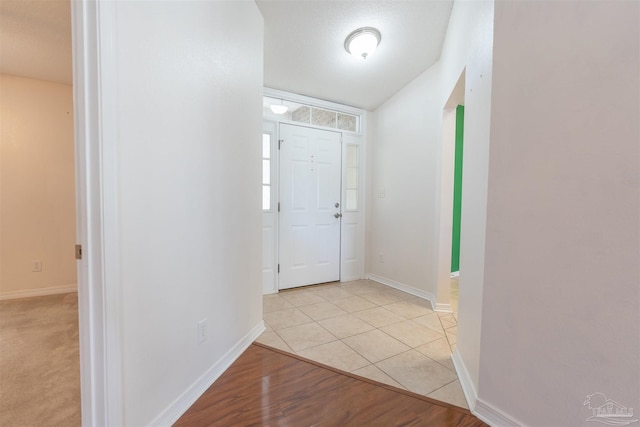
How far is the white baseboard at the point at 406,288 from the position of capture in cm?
288

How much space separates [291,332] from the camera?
2.19 m

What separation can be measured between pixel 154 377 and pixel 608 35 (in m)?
2.19

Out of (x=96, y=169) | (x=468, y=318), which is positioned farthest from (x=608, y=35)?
(x=96, y=169)

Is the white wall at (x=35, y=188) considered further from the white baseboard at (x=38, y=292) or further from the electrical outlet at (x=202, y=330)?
the electrical outlet at (x=202, y=330)

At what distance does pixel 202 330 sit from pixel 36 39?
113 inches

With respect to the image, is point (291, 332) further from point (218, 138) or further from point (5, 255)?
point (5, 255)

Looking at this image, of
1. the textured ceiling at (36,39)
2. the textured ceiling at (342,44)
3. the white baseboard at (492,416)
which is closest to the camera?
the white baseboard at (492,416)

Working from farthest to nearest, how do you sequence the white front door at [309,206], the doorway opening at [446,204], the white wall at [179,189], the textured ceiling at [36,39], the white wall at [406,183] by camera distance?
the white front door at [309,206], the white wall at [406,183], the doorway opening at [446,204], the textured ceiling at [36,39], the white wall at [179,189]

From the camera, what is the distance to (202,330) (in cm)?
148

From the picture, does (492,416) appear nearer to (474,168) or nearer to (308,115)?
(474,168)

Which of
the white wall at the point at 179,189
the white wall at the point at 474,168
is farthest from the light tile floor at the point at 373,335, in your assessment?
the white wall at the point at 179,189

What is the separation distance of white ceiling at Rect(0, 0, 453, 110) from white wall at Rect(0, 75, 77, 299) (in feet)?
0.86

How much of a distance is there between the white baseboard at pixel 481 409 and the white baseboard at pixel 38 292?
412cm

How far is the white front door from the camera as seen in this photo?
129 inches
